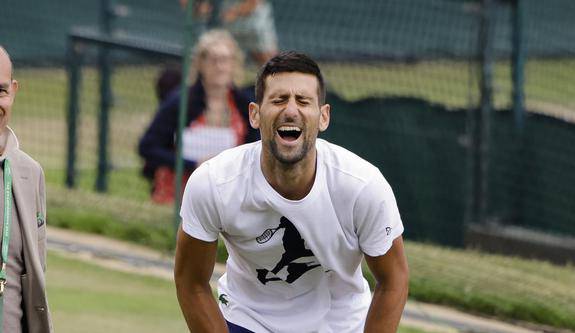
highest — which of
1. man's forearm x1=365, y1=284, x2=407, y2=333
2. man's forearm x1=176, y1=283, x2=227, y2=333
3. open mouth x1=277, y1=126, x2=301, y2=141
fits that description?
open mouth x1=277, y1=126, x2=301, y2=141

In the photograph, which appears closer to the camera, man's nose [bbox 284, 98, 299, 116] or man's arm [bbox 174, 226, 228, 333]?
man's nose [bbox 284, 98, 299, 116]

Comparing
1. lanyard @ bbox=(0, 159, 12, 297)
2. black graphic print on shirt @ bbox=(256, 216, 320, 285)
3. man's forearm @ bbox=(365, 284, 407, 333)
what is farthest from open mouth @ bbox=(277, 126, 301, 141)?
lanyard @ bbox=(0, 159, 12, 297)

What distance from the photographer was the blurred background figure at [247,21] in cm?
1066

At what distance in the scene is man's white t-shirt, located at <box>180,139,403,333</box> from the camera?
5.36 metres

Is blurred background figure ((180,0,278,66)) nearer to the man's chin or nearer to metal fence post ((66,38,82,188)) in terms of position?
metal fence post ((66,38,82,188))

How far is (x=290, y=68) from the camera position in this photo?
527 centimetres

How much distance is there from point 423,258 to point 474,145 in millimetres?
1299

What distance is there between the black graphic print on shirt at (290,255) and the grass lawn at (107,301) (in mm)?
2609

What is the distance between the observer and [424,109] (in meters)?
11.2

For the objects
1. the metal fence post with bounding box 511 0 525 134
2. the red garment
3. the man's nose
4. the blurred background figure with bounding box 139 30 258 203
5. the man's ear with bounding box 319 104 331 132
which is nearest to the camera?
the man's nose

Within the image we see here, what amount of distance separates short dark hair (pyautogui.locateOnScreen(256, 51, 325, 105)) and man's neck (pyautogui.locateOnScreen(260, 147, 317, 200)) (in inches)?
8.8

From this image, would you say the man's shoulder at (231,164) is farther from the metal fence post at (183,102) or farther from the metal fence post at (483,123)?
the metal fence post at (483,123)

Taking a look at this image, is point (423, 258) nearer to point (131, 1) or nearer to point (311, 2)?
point (311, 2)

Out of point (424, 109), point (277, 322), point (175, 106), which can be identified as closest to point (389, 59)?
point (424, 109)
